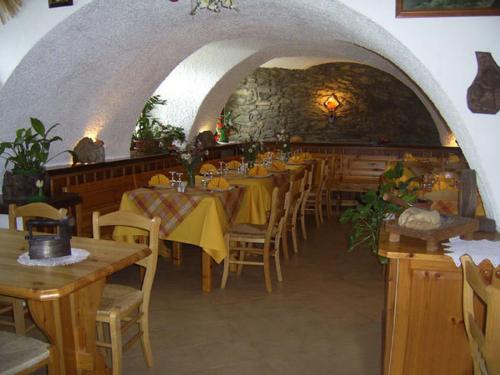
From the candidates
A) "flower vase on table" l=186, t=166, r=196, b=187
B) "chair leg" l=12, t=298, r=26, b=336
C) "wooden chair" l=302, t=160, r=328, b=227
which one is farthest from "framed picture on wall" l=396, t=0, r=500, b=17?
"wooden chair" l=302, t=160, r=328, b=227

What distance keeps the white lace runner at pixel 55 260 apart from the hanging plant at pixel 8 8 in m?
2.32

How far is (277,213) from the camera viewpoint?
455cm

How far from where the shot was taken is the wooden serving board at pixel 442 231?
2381mm

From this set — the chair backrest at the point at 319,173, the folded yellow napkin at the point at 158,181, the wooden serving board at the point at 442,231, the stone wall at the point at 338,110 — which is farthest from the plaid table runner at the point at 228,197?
the stone wall at the point at 338,110

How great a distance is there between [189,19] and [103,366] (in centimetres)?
335

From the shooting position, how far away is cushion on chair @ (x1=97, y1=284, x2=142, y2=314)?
276cm

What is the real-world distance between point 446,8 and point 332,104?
23.5ft

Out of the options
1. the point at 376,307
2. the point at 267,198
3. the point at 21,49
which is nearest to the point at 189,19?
the point at 21,49

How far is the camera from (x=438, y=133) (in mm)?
9195

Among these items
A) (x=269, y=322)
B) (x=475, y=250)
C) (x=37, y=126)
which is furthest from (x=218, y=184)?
(x=475, y=250)

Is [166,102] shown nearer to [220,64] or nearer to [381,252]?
[220,64]

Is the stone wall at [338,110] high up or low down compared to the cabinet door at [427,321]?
up

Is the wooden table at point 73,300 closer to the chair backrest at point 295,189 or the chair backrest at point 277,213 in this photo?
the chair backrest at point 277,213

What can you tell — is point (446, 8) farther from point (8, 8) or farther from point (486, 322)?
point (8, 8)
